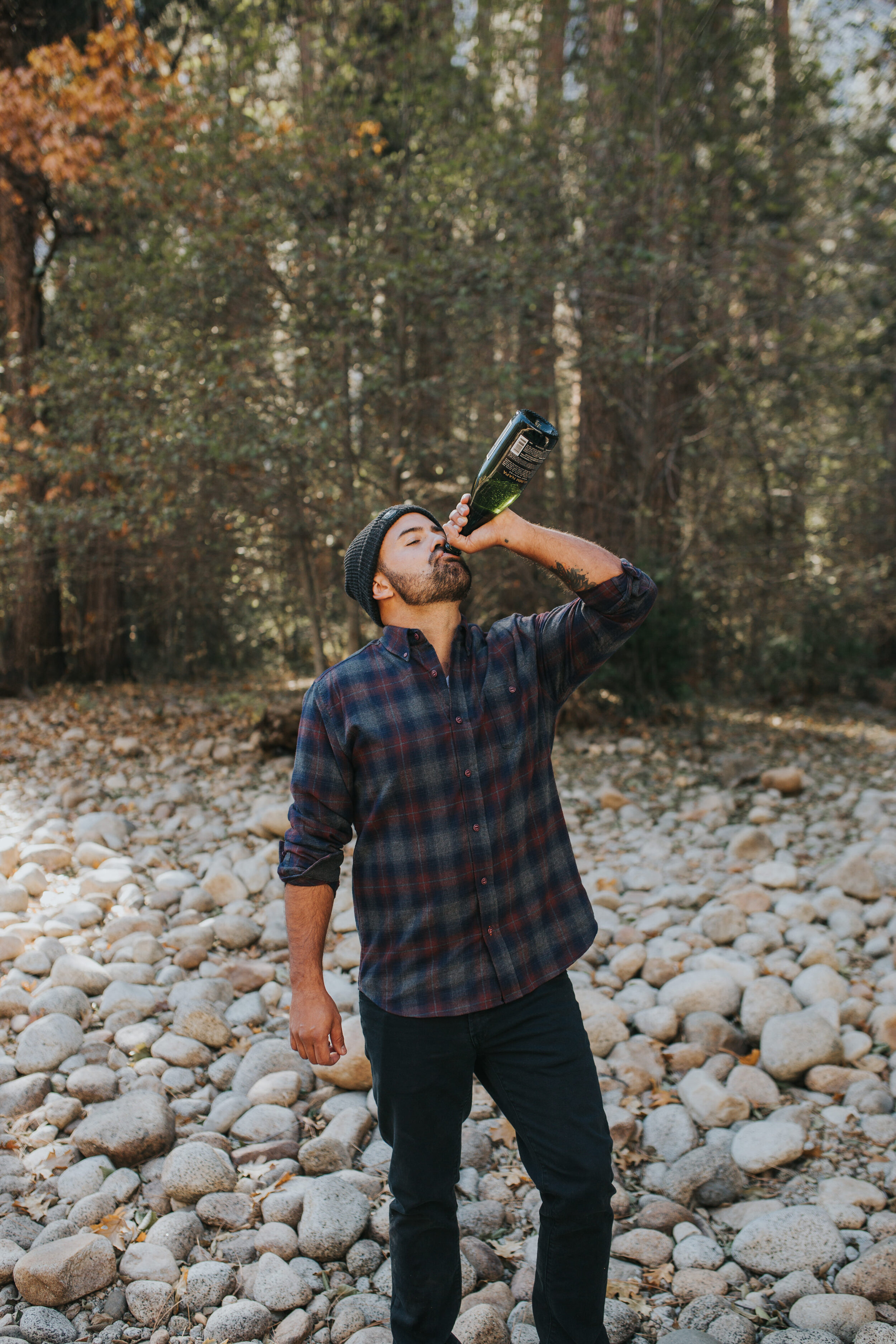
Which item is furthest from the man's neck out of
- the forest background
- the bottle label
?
the forest background

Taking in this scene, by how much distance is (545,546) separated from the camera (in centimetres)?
212

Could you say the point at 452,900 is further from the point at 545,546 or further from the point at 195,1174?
the point at 195,1174

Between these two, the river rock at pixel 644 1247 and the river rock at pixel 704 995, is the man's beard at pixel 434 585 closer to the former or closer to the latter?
the river rock at pixel 644 1247

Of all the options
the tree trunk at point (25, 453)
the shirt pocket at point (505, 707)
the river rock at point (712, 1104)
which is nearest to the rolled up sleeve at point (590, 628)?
the shirt pocket at point (505, 707)

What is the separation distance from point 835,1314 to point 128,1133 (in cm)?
200

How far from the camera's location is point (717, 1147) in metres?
2.94

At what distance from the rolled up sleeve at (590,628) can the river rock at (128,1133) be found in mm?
1880

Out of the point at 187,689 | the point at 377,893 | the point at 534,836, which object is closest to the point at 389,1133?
the point at 377,893

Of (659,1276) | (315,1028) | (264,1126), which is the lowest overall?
(659,1276)

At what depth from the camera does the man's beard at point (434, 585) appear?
2.15 m

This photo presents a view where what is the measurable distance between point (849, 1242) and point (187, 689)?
880cm

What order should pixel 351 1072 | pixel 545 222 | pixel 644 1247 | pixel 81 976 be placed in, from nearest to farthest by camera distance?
pixel 644 1247, pixel 351 1072, pixel 81 976, pixel 545 222

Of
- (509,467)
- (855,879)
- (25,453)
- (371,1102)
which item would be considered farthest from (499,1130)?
(25,453)

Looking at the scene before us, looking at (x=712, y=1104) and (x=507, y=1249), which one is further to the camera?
(x=712, y=1104)
